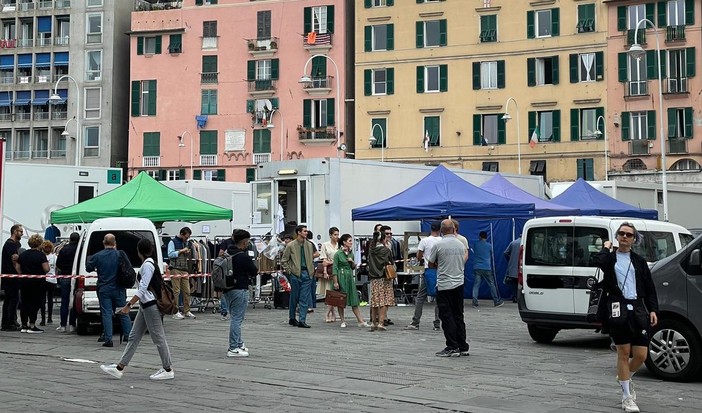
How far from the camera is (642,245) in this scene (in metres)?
15.0

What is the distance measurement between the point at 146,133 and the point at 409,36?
56.5ft

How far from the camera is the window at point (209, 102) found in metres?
58.8

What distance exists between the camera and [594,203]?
90.2 ft

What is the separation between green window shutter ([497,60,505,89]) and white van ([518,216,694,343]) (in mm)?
37715

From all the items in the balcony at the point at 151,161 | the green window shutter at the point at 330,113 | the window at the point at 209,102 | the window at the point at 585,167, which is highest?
the window at the point at 209,102

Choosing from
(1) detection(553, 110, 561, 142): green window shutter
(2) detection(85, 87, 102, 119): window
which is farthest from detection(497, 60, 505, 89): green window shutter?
(2) detection(85, 87, 102, 119): window

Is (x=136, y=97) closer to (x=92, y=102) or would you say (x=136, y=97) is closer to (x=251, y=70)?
(x=92, y=102)

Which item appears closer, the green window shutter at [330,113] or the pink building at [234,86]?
the green window shutter at [330,113]

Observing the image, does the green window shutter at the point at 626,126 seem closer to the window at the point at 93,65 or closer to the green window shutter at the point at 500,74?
the green window shutter at the point at 500,74

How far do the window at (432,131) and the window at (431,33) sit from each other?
4069 mm

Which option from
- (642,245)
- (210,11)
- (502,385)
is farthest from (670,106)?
(502,385)

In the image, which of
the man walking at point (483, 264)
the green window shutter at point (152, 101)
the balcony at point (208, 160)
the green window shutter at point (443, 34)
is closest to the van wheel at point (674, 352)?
the man walking at point (483, 264)

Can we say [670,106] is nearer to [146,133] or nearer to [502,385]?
[146,133]

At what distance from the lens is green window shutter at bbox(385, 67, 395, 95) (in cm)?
5469
